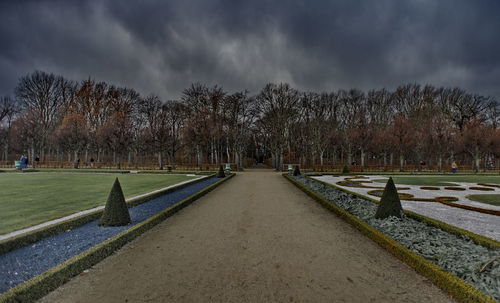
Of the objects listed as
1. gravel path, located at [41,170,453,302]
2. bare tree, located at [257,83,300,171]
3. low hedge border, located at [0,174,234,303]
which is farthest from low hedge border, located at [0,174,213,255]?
bare tree, located at [257,83,300,171]

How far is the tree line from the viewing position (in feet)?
121

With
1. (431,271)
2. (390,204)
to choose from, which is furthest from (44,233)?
(390,204)

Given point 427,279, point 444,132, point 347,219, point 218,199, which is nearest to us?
point 427,279

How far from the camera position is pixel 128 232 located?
5.38 metres

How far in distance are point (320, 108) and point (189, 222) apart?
136 feet

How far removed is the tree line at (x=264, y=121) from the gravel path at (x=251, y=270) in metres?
29.2

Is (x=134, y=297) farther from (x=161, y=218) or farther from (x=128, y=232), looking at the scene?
(x=161, y=218)

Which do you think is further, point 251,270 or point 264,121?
point 264,121

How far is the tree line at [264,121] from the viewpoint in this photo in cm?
3694

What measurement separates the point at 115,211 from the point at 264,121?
35598 millimetres

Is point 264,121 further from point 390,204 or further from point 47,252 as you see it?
point 47,252

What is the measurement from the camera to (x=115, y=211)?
20.2 ft

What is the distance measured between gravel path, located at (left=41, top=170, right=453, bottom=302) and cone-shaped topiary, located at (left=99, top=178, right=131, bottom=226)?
905 millimetres

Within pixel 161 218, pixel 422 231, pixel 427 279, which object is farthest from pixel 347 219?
pixel 161 218
